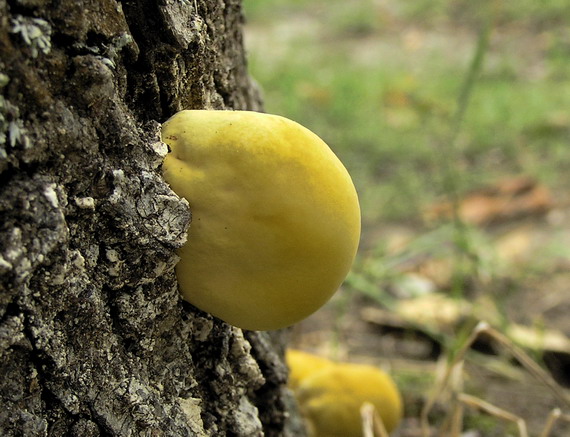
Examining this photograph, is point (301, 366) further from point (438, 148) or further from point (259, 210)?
point (438, 148)

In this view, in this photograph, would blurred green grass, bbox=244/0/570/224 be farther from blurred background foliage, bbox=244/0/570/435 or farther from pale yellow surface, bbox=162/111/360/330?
pale yellow surface, bbox=162/111/360/330

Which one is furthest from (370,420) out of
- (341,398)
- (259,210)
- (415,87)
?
(415,87)

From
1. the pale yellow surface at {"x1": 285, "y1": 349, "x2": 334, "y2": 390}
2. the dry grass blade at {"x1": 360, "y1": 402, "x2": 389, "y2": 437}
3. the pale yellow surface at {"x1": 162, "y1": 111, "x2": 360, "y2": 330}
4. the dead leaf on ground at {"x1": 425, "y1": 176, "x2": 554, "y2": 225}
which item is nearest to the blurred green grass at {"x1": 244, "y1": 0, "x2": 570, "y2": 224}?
the dead leaf on ground at {"x1": 425, "y1": 176, "x2": 554, "y2": 225}

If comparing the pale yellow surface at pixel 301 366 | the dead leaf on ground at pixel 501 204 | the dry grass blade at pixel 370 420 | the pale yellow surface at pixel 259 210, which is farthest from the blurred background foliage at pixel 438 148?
the pale yellow surface at pixel 259 210

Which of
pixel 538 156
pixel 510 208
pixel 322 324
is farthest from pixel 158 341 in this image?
pixel 538 156

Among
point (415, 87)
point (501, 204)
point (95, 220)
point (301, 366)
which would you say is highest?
point (95, 220)

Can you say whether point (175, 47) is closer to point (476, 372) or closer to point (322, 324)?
point (476, 372)

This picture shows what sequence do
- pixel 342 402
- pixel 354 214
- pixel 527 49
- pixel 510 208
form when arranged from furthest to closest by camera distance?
pixel 527 49 → pixel 510 208 → pixel 342 402 → pixel 354 214
